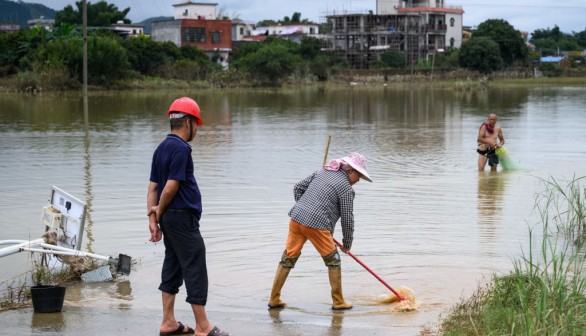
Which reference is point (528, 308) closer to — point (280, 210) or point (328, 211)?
point (328, 211)

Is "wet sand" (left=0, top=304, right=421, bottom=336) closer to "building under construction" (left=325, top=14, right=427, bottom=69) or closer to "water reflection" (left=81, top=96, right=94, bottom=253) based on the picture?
"water reflection" (left=81, top=96, right=94, bottom=253)

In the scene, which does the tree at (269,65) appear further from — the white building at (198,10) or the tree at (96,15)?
the tree at (96,15)

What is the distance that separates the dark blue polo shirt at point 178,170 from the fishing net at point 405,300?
7.11ft

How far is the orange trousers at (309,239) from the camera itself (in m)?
7.71

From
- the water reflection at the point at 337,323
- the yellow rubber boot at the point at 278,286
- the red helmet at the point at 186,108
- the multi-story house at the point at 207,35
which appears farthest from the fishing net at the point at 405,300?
the multi-story house at the point at 207,35

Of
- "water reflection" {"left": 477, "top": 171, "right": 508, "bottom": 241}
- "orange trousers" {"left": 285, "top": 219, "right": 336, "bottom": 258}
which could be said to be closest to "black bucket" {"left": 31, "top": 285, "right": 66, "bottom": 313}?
"orange trousers" {"left": 285, "top": 219, "right": 336, "bottom": 258}

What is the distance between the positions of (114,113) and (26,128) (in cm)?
937

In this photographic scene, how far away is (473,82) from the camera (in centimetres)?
8812

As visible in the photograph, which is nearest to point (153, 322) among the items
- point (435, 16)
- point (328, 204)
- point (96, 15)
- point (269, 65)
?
point (328, 204)

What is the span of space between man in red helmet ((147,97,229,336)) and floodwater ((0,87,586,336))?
0.64 metres

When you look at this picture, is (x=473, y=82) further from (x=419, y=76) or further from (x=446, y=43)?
(x=446, y=43)

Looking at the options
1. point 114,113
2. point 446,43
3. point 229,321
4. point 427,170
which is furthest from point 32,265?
point 446,43

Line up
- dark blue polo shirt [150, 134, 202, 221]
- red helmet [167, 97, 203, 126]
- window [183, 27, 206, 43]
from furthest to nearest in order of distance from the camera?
window [183, 27, 206, 43], red helmet [167, 97, 203, 126], dark blue polo shirt [150, 134, 202, 221]

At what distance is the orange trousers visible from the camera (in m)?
7.71
